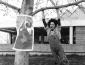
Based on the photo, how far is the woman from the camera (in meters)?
6.79

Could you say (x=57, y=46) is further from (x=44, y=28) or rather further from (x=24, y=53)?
(x=24, y=53)

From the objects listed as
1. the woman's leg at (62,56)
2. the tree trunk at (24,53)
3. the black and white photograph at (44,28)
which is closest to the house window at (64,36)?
the black and white photograph at (44,28)

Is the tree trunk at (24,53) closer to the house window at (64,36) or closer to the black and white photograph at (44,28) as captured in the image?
the black and white photograph at (44,28)

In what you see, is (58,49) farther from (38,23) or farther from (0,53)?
(38,23)

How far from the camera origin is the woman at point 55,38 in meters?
6.79

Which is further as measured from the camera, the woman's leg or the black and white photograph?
the woman's leg

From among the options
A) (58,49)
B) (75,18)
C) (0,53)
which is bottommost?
(0,53)

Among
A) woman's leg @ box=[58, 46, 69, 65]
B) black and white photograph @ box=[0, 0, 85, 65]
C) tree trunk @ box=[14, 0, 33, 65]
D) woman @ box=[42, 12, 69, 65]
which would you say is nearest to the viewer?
black and white photograph @ box=[0, 0, 85, 65]

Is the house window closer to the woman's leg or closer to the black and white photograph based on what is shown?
the black and white photograph

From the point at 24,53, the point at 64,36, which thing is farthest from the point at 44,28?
the point at 64,36

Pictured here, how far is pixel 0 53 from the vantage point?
14.3 metres

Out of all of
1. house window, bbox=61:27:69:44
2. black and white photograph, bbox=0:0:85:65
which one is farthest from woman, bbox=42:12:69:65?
house window, bbox=61:27:69:44

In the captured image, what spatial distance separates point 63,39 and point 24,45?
19.2m

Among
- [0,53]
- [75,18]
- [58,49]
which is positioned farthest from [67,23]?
[58,49]
